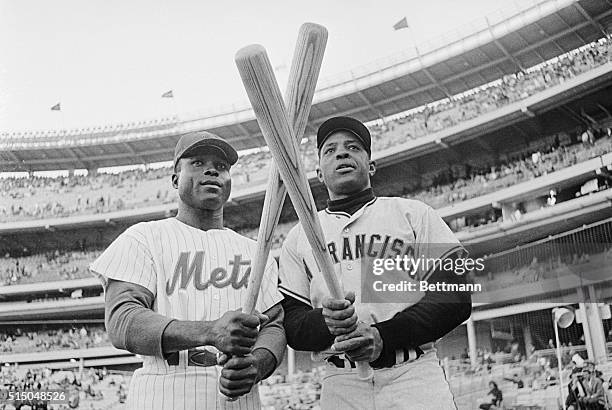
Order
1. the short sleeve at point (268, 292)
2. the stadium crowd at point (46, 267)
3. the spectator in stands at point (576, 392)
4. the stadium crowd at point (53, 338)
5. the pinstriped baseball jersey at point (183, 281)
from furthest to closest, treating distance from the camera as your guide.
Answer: the stadium crowd at point (46, 267) → the stadium crowd at point (53, 338) → the spectator in stands at point (576, 392) → the short sleeve at point (268, 292) → the pinstriped baseball jersey at point (183, 281)

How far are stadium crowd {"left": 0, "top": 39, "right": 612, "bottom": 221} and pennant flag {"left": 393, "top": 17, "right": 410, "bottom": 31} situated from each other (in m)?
1.06

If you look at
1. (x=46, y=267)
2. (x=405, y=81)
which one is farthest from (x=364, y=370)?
(x=46, y=267)

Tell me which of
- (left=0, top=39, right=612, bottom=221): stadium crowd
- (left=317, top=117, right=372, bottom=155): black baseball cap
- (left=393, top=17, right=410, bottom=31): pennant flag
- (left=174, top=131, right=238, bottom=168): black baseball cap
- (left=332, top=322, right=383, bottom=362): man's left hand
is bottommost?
(left=332, top=322, right=383, bottom=362): man's left hand

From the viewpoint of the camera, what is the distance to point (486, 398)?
11.9ft

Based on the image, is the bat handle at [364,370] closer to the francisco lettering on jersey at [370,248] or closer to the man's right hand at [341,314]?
the man's right hand at [341,314]

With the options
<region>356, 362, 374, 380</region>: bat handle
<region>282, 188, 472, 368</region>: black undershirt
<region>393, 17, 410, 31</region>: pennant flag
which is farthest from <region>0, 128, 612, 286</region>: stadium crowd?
<region>356, 362, 374, 380</region>: bat handle

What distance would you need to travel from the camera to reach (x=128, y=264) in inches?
41.8

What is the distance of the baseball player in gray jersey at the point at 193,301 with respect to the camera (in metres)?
0.93

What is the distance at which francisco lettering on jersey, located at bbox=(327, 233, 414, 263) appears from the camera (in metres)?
1.21

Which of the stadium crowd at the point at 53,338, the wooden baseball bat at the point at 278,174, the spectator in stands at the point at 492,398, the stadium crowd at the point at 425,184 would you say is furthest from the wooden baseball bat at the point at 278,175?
the stadium crowd at the point at 53,338

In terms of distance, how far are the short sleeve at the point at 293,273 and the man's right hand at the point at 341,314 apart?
238mm

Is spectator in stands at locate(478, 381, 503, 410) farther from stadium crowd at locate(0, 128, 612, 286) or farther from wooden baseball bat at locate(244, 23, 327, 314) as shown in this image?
wooden baseball bat at locate(244, 23, 327, 314)

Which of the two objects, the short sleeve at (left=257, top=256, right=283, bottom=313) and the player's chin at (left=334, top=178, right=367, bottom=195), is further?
the player's chin at (left=334, top=178, right=367, bottom=195)

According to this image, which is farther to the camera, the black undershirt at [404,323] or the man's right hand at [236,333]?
the black undershirt at [404,323]
